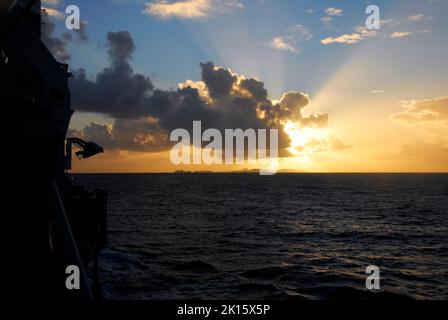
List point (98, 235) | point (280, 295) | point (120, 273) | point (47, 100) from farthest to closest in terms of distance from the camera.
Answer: point (120, 273) < point (280, 295) < point (98, 235) < point (47, 100)

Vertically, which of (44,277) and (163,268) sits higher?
(44,277)

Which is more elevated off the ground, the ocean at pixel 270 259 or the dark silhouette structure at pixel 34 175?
the dark silhouette structure at pixel 34 175

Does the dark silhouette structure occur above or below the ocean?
above

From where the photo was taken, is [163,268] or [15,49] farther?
[163,268]

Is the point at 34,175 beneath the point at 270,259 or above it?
above

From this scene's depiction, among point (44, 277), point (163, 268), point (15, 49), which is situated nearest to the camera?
point (44, 277)

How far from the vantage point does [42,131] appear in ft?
27.2

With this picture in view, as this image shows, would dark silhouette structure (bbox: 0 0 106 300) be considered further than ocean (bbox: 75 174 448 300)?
No

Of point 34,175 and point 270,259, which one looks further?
point 270,259

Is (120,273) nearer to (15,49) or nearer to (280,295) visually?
(280,295)

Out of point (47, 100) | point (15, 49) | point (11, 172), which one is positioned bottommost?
point (11, 172)

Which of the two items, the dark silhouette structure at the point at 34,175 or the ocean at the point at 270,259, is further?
the ocean at the point at 270,259

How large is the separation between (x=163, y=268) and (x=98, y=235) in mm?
16157
